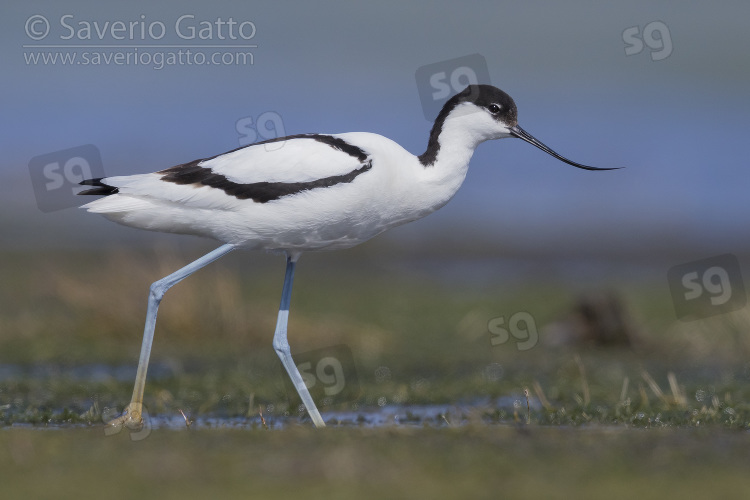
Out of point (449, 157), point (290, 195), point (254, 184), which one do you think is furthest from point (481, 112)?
point (254, 184)

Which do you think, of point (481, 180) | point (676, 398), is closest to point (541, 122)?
point (481, 180)

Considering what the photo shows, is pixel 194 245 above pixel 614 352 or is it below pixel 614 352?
above

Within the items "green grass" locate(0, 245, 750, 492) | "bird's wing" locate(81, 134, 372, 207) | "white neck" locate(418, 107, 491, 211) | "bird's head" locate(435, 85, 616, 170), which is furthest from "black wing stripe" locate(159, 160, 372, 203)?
"green grass" locate(0, 245, 750, 492)

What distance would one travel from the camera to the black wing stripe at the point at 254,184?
5.56 metres

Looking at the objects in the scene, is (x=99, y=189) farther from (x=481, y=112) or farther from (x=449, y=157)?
(x=481, y=112)

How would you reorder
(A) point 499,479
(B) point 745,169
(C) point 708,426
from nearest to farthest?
(A) point 499,479 → (C) point 708,426 → (B) point 745,169

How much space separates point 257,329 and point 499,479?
16.1 ft

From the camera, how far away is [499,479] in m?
3.97

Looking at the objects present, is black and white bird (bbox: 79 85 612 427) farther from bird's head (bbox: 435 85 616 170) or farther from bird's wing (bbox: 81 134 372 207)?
bird's head (bbox: 435 85 616 170)

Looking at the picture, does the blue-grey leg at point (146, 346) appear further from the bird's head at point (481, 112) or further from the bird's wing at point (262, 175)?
the bird's head at point (481, 112)

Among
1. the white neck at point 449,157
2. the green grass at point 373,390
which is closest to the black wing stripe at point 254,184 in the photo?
the white neck at point 449,157

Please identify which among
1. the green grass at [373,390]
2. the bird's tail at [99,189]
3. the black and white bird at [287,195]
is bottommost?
the green grass at [373,390]

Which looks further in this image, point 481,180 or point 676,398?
point 481,180

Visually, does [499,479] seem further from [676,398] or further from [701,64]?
[701,64]
